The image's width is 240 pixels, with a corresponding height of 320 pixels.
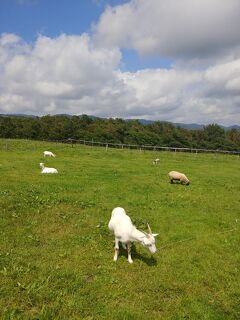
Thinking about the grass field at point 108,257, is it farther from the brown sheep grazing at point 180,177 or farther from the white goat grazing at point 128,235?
the brown sheep grazing at point 180,177

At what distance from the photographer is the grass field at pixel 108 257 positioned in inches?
389

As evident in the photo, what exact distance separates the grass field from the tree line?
10708 cm

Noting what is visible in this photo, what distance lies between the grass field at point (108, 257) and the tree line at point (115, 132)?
107083mm

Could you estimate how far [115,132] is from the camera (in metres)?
136

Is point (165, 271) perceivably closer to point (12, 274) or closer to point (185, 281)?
point (185, 281)

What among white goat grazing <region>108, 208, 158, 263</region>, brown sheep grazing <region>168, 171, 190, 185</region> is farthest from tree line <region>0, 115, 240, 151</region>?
white goat grazing <region>108, 208, 158, 263</region>

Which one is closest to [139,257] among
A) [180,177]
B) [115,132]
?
[180,177]

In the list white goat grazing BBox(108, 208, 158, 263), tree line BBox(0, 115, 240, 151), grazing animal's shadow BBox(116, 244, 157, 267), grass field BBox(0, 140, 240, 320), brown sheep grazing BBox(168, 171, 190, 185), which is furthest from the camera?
tree line BBox(0, 115, 240, 151)

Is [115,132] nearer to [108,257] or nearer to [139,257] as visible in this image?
[139,257]

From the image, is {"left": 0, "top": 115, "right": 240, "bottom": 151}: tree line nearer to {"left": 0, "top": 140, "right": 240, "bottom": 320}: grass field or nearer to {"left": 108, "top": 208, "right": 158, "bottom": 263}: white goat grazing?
{"left": 0, "top": 140, "right": 240, "bottom": 320}: grass field

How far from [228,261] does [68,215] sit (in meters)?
7.91

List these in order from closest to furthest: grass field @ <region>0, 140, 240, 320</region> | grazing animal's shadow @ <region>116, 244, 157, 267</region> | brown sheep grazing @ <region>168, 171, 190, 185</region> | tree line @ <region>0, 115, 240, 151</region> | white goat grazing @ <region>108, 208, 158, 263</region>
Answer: grass field @ <region>0, 140, 240, 320</region> < white goat grazing @ <region>108, 208, 158, 263</region> < grazing animal's shadow @ <region>116, 244, 157, 267</region> < brown sheep grazing @ <region>168, 171, 190, 185</region> < tree line @ <region>0, 115, 240, 151</region>

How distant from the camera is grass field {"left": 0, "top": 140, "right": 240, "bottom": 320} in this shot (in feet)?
32.4

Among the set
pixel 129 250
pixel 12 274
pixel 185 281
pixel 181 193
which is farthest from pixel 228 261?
pixel 181 193
